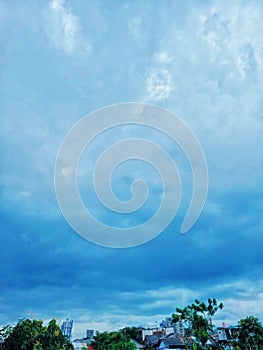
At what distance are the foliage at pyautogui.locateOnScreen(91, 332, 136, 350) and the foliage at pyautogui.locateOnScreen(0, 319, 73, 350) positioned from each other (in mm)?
2135

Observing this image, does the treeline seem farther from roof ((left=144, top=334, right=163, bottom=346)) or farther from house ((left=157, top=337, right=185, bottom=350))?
roof ((left=144, top=334, right=163, bottom=346))

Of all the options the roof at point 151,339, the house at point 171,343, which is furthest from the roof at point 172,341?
the roof at point 151,339

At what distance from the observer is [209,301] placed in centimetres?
1661

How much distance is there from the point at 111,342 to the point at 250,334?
10.2 meters

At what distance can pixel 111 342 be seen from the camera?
76.3 feet

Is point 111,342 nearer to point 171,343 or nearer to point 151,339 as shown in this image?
point 171,343

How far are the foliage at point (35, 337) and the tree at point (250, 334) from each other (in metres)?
11.4

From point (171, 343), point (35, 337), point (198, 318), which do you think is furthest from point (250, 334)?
point (171, 343)

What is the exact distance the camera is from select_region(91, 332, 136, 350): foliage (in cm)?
2198

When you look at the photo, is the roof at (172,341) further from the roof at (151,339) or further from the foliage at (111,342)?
the foliage at (111,342)

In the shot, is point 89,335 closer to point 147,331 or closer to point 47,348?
point 147,331

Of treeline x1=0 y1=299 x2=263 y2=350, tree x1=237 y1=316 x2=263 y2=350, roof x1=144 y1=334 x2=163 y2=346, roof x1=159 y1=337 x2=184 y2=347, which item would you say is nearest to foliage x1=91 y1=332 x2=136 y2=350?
treeline x1=0 y1=299 x2=263 y2=350

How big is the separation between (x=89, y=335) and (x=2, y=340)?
2822 centimetres

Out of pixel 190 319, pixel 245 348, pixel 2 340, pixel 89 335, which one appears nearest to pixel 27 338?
pixel 2 340
